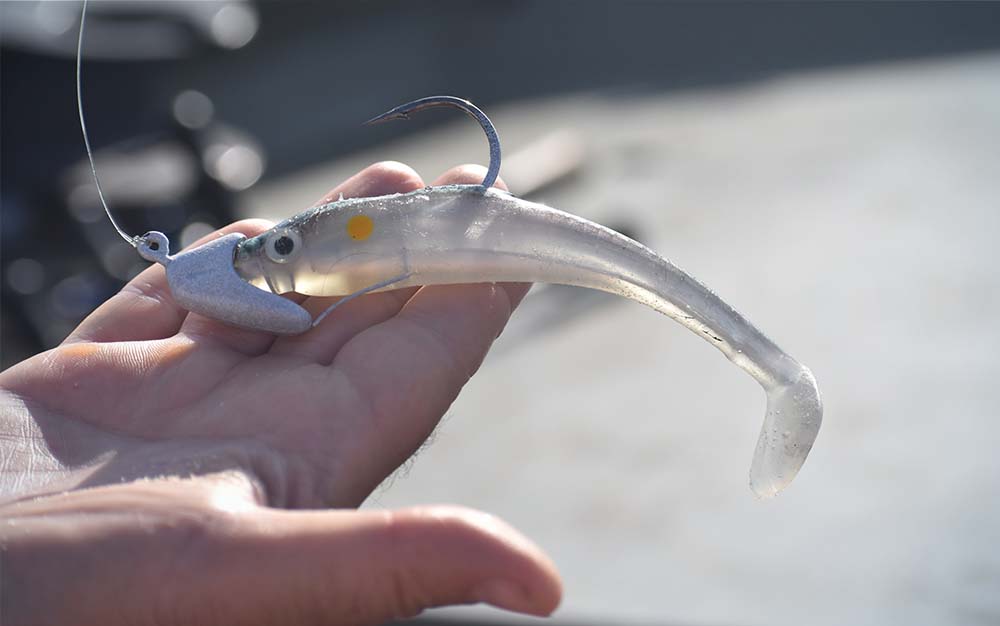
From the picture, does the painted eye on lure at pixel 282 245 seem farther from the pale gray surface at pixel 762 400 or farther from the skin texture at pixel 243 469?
the pale gray surface at pixel 762 400

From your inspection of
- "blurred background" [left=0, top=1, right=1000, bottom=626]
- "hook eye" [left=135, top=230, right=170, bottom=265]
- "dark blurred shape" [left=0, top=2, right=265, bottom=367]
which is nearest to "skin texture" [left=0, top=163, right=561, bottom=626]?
Result: "hook eye" [left=135, top=230, right=170, bottom=265]

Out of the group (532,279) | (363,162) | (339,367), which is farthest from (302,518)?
(363,162)

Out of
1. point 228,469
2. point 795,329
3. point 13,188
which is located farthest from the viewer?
point 13,188

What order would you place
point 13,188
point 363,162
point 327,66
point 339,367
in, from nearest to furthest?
point 339,367 < point 13,188 < point 363,162 < point 327,66

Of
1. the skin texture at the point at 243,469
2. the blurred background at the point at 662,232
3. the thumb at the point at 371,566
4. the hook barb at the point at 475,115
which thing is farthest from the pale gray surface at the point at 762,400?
the thumb at the point at 371,566

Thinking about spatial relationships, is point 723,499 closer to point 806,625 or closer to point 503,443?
point 806,625

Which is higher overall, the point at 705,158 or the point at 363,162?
the point at 705,158
